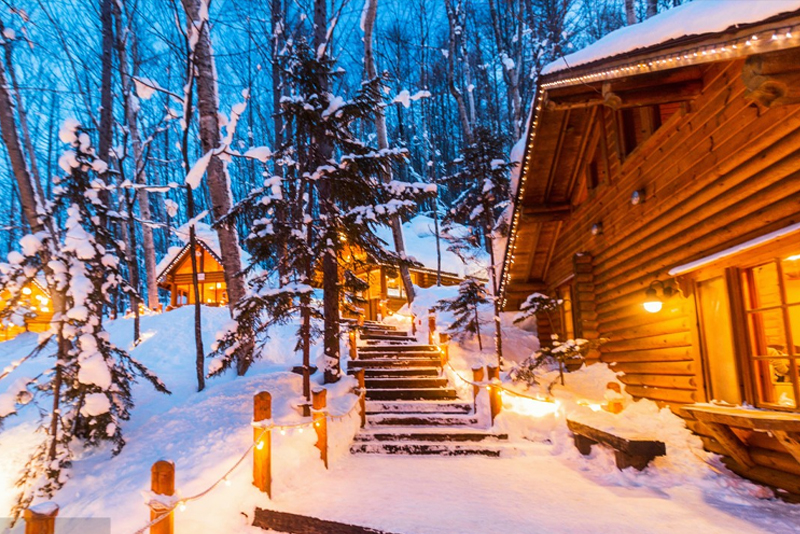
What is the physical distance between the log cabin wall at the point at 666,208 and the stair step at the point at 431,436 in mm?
2747

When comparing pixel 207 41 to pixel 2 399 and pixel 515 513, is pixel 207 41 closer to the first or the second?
pixel 2 399

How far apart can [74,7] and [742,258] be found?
23.1 metres

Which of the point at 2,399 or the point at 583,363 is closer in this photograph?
the point at 2,399

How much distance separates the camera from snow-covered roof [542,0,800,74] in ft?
12.4

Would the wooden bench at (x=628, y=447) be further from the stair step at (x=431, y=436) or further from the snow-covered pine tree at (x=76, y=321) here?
the snow-covered pine tree at (x=76, y=321)

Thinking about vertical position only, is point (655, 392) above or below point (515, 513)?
above

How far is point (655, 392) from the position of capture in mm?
7695

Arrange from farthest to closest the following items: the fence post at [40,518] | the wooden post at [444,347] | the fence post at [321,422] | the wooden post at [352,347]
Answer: the wooden post at [352,347] < the wooden post at [444,347] < the fence post at [321,422] < the fence post at [40,518]

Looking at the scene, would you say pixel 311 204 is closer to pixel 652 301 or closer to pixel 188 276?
pixel 652 301

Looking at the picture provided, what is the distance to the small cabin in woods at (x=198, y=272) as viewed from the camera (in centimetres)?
2755

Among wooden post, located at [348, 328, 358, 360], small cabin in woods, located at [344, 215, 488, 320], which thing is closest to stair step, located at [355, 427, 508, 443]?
wooden post, located at [348, 328, 358, 360]

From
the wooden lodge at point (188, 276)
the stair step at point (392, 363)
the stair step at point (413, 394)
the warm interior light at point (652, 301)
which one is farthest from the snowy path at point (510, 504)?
the wooden lodge at point (188, 276)

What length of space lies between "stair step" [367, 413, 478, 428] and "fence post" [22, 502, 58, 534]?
6.35 metres

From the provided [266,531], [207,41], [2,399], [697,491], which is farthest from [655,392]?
[207,41]
